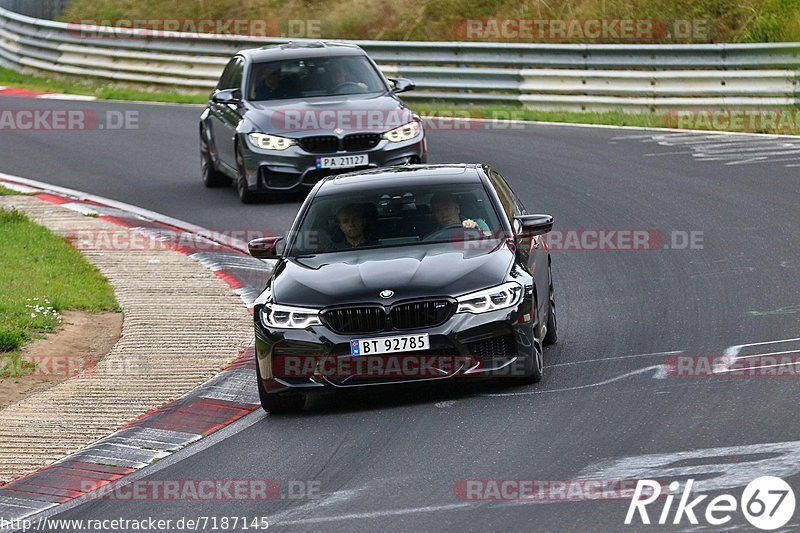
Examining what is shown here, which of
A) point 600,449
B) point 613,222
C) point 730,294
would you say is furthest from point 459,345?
point 613,222

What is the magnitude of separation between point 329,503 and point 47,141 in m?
18.7

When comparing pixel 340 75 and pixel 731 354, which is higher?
pixel 340 75

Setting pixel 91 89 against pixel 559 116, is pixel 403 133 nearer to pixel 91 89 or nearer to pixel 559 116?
pixel 559 116

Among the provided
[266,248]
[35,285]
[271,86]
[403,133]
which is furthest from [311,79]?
[266,248]

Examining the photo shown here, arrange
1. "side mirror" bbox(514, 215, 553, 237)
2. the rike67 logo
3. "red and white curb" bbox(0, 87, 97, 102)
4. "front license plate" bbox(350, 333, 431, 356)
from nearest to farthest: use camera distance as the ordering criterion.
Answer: the rike67 logo, "front license plate" bbox(350, 333, 431, 356), "side mirror" bbox(514, 215, 553, 237), "red and white curb" bbox(0, 87, 97, 102)

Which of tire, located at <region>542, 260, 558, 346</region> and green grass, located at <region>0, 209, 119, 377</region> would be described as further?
green grass, located at <region>0, 209, 119, 377</region>

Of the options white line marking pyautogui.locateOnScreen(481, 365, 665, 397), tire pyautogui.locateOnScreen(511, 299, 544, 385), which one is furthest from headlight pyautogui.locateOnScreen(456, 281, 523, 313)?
white line marking pyautogui.locateOnScreen(481, 365, 665, 397)

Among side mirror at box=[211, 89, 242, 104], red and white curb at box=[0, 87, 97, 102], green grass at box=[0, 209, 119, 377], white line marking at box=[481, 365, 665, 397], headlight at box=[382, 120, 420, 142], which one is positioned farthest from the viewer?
red and white curb at box=[0, 87, 97, 102]

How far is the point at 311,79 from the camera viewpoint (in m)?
19.2

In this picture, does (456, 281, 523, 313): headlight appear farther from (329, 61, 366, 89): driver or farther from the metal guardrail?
the metal guardrail

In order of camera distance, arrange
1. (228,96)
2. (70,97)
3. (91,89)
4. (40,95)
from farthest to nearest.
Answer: (91,89)
(40,95)
(70,97)
(228,96)

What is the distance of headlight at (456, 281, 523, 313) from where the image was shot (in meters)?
9.65

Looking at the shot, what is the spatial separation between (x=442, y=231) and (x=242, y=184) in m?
8.24

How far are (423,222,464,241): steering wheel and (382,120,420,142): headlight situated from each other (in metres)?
7.38
